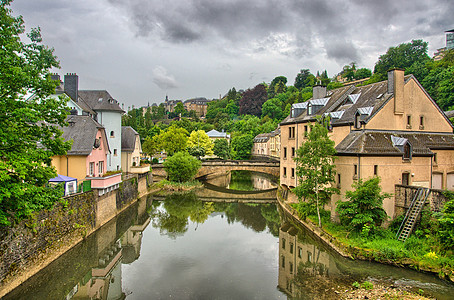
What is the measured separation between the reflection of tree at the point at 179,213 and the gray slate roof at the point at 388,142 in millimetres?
15527

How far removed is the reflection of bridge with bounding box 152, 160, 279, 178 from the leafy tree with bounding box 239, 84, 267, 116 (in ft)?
264

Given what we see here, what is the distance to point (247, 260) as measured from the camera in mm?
A: 20375

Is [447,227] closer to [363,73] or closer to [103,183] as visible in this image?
[103,183]

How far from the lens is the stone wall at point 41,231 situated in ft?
45.5

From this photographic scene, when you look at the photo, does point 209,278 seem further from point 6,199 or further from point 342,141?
point 342,141

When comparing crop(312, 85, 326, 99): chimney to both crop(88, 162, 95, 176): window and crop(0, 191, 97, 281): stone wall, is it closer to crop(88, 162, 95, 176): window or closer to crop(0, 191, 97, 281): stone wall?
crop(88, 162, 95, 176): window

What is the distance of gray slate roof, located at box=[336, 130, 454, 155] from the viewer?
71.3ft

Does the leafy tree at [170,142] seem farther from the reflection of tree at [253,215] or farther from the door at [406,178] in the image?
the door at [406,178]

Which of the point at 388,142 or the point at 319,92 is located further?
the point at 319,92

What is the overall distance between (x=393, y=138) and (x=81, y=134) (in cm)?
2515

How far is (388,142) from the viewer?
22.4m

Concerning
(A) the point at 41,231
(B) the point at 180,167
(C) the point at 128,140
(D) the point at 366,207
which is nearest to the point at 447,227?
(D) the point at 366,207

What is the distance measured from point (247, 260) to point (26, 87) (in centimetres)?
1549

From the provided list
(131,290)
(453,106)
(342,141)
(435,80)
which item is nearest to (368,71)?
(435,80)
